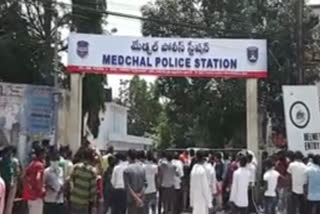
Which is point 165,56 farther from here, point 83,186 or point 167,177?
point 83,186

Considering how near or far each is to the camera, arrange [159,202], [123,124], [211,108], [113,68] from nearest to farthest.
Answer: [159,202]
[113,68]
[211,108]
[123,124]

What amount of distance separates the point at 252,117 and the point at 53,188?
35.4 feet

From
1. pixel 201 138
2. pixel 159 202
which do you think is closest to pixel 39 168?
pixel 159 202

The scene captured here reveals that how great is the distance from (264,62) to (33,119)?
7.18 m

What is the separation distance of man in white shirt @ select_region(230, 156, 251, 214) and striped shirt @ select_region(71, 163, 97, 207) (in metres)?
4.09

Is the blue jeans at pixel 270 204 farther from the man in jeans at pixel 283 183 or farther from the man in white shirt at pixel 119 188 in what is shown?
the man in white shirt at pixel 119 188

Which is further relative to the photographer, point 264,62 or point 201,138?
point 201,138

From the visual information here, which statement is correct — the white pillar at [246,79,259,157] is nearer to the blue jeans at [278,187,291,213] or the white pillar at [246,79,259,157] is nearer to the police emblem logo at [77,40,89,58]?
the police emblem logo at [77,40,89,58]

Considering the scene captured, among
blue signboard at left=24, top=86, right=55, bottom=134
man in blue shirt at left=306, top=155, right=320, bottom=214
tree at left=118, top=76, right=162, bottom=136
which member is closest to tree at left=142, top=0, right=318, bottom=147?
blue signboard at left=24, top=86, right=55, bottom=134

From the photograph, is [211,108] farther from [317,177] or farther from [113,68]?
[317,177]

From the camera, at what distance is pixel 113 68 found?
75.2 ft

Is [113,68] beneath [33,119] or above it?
above

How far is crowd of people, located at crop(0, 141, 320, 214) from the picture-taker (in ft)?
44.4

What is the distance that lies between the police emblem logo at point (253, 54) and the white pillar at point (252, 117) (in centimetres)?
82
